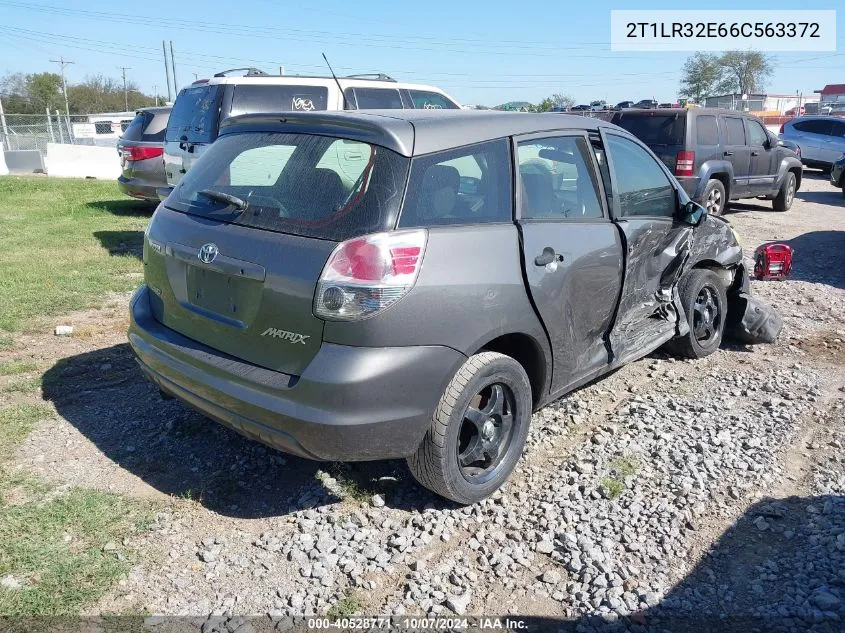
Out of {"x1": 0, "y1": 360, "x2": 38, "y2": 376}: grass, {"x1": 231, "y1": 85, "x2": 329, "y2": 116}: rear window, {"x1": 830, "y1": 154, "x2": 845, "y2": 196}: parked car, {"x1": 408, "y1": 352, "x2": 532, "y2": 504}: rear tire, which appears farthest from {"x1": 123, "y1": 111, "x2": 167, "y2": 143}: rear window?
{"x1": 830, "y1": 154, "x2": 845, "y2": 196}: parked car

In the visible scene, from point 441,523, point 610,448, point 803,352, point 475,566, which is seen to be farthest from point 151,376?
point 803,352

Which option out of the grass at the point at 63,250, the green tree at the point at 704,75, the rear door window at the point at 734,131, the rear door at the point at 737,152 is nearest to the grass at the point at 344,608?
the grass at the point at 63,250

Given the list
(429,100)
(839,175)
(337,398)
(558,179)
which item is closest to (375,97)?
(429,100)

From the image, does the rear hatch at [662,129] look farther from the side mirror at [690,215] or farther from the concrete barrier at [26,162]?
the concrete barrier at [26,162]

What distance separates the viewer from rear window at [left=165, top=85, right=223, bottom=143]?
8.20 metres

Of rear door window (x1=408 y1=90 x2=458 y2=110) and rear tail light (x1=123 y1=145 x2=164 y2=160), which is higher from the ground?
rear door window (x1=408 y1=90 x2=458 y2=110)

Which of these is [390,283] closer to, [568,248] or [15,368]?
[568,248]

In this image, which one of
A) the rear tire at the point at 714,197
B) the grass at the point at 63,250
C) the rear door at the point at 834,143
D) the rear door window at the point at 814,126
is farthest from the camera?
the rear door window at the point at 814,126

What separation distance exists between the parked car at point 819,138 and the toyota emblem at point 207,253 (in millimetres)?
21079

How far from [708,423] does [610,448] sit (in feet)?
2.54

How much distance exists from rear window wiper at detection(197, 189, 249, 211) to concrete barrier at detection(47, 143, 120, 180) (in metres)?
19.6

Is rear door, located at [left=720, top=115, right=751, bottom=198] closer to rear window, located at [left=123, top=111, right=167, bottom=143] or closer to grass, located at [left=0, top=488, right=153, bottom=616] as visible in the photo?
rear window, located at [left=123, top=111, right=167, bottom=143]

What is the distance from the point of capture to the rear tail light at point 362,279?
2787mm

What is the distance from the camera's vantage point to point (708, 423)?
14.1 ft
